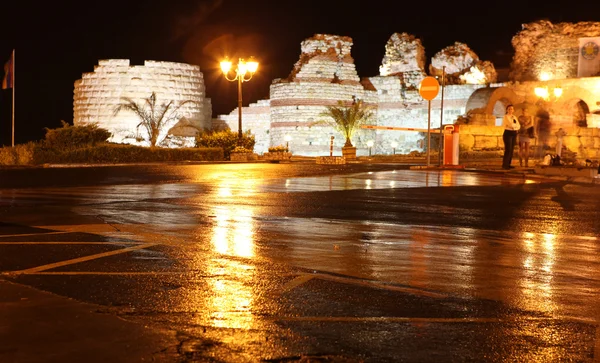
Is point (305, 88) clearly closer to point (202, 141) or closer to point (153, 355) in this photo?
point (202, 141)

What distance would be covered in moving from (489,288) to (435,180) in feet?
39.3

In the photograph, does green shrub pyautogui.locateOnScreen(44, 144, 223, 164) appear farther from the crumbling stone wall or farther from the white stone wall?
the crumbling stone wall

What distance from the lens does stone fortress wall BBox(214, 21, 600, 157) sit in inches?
1746

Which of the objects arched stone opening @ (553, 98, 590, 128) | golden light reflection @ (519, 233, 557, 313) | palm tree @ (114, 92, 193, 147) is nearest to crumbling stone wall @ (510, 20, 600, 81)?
arched stone opening @ (553, 98, 590, 128)

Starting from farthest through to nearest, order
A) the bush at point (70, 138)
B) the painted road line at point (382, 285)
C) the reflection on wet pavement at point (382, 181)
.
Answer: the bush at point (70, 138), the reflection on wet pavement at point (382, 181), the painted road line at point (382, 285)

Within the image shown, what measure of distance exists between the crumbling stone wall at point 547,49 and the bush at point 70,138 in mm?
32246

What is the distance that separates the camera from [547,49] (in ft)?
163

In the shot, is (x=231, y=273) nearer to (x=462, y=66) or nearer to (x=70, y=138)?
(x=70, y=138)

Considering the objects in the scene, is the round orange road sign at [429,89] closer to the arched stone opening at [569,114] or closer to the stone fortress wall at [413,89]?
the stone fortress wall at [413,89]

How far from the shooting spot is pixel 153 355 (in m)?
3.88

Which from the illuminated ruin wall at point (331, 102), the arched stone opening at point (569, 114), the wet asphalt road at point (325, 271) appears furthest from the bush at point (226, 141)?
the arched stone opening at point (569, 114)

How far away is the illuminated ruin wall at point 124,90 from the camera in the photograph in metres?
42.0

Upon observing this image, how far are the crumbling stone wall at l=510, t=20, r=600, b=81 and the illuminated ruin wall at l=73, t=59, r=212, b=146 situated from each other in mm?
23099

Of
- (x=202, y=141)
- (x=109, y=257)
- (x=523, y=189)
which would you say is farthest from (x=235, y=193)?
(x=202, y=141)
